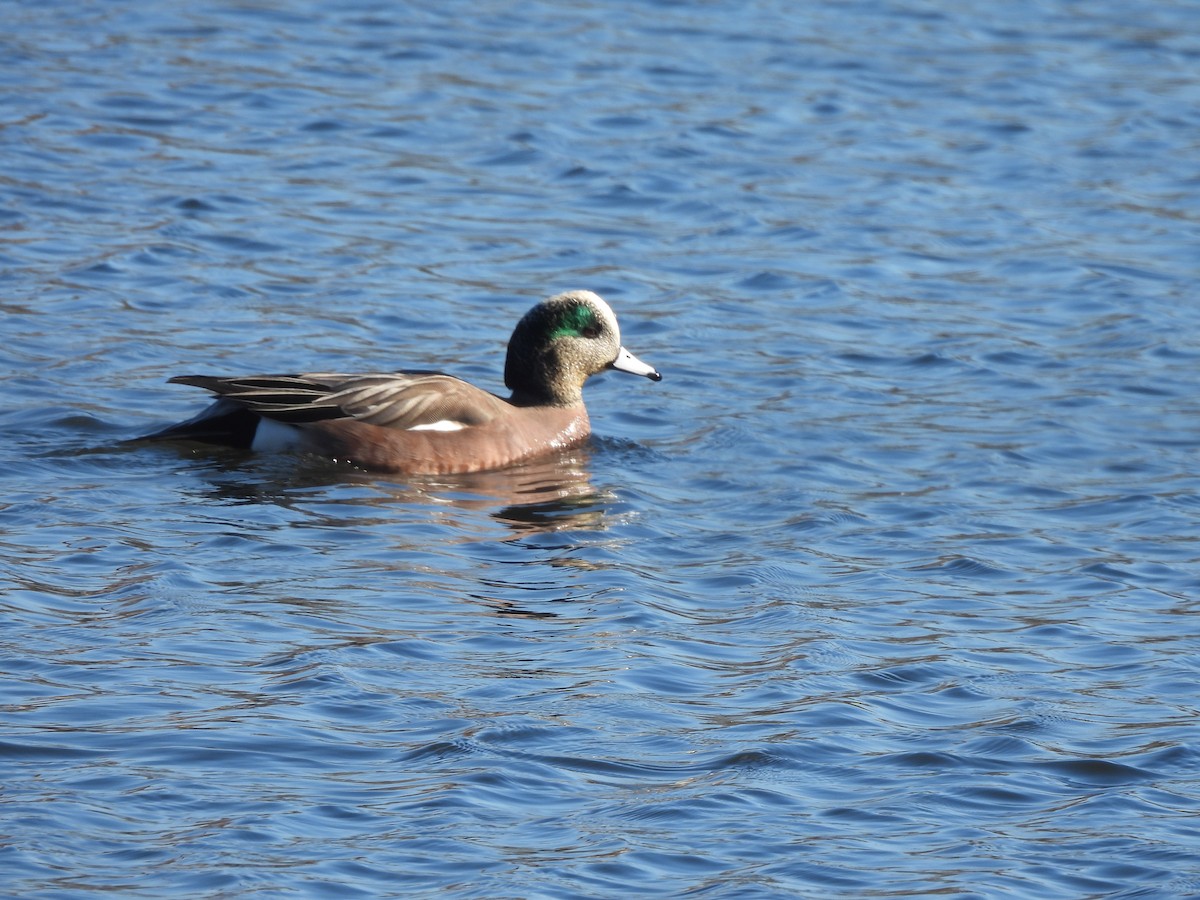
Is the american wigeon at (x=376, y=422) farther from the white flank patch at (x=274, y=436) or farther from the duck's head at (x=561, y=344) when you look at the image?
the duck's head at (x=561, y=344)

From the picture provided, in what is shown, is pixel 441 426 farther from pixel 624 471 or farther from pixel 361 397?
pixel 624 471

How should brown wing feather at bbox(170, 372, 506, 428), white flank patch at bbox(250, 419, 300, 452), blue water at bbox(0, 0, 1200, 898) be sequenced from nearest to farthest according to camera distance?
1. blue water at bbox(0, 0, 1200, 898)
2. brown wing feather at bbox(170, 372, 506, 428)
3. white flank patch at bbox(250, 419, 300, 452)

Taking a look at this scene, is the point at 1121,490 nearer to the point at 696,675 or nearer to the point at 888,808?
the point at 696,675

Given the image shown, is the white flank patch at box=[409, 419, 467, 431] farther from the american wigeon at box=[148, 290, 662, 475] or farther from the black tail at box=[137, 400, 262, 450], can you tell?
the black tail at box=[137, 400, 262, 450]

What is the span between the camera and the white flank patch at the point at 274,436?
10.0m

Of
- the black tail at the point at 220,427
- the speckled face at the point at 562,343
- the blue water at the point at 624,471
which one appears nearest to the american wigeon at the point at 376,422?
the black tail at the point at 220,427

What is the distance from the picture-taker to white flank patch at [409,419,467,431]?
10.1 m

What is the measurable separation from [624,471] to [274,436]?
1.78m

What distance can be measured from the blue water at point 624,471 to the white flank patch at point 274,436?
0.09m

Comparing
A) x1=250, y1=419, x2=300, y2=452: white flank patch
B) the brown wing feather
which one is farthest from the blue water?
the brown wing feather

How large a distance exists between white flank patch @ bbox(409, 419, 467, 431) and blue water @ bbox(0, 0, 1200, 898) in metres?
0.35

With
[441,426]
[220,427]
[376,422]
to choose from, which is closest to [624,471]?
[441,426]

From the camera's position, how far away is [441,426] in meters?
10.2

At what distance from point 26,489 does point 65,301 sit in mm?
3147
